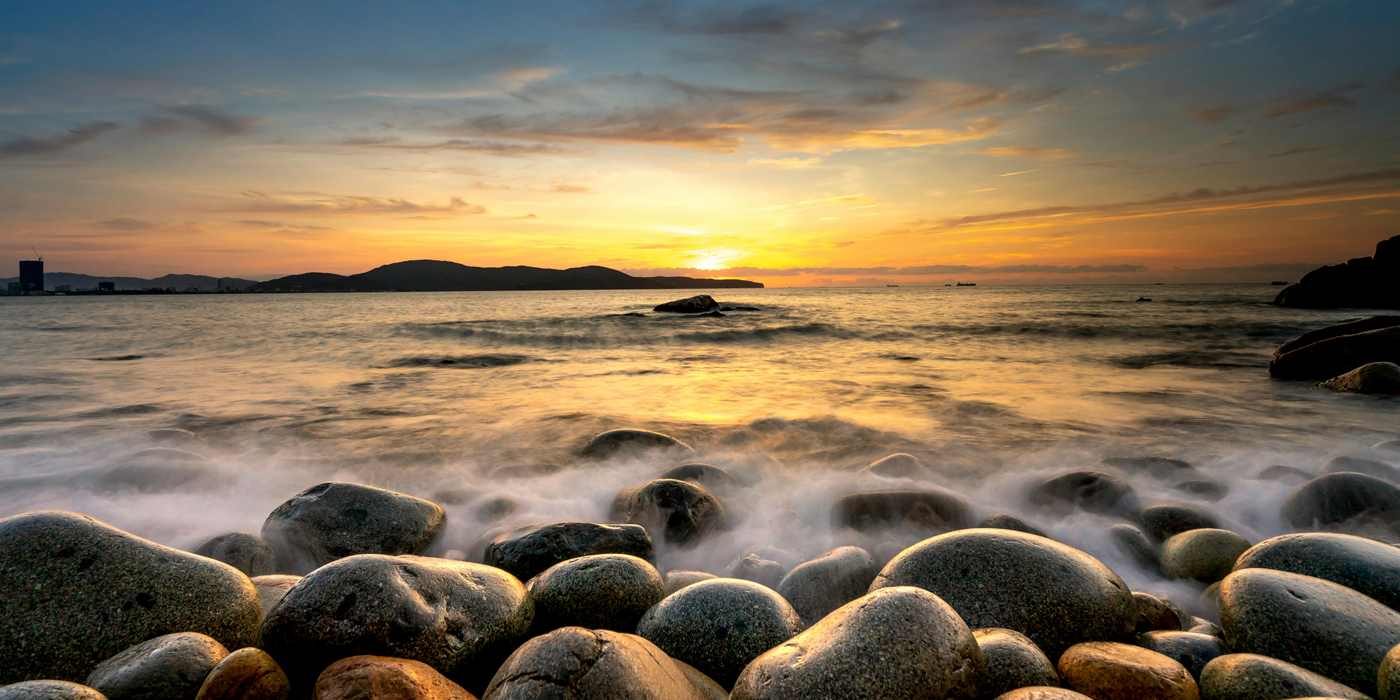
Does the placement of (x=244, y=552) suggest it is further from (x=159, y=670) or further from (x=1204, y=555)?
(x=1204, y=555)

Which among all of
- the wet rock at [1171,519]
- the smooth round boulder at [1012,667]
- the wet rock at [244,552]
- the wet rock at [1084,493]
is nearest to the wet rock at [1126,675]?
the smooth round boulder at [1012,667]

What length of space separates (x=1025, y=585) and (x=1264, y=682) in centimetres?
78

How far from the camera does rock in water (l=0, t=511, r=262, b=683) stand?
7.59ft

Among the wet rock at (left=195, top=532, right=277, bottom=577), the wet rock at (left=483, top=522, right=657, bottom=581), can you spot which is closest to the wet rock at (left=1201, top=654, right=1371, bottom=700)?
the wet rock at (left=483, top=522, right=657, bottom=581)

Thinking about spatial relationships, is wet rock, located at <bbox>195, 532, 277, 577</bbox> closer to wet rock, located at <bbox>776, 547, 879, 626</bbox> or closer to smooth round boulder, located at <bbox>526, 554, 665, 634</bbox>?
smooth round boulder, located at <bbox>526, 554, 665, 634</bbox>

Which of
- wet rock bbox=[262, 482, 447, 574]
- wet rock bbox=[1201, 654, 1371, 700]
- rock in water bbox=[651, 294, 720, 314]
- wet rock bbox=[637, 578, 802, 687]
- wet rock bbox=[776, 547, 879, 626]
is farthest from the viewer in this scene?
rock in water bbox=[651, 294, 720, 314]

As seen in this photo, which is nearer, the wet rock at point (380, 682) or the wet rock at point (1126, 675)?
the wet rock at point (380, 682)

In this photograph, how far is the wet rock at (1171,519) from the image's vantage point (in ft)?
13.9

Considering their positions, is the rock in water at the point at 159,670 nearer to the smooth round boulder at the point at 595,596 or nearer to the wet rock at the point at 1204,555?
the smooth round boulder at the point at 595,596

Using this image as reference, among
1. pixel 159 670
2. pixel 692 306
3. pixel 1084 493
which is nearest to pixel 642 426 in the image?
pixel 1084 493

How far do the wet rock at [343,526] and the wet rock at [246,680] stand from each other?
2142 millimetres

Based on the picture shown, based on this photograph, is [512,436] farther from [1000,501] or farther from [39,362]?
[39,362]

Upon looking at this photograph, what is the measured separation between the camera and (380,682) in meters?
1.84

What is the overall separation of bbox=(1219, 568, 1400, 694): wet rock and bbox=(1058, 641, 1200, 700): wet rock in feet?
1.88
